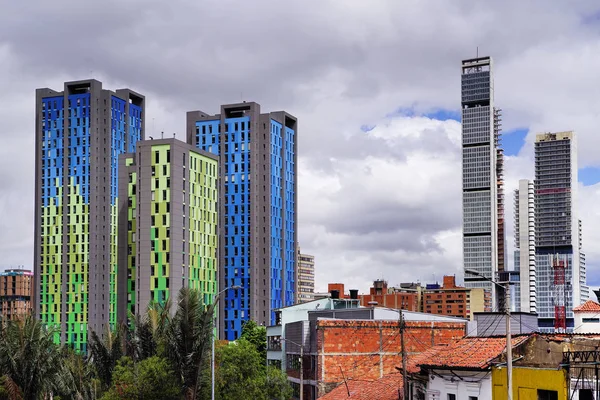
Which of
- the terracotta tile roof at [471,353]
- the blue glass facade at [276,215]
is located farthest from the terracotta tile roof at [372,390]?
the blue glass facade at [276,215]

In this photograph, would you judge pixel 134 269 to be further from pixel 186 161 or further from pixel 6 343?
pixel 6 343

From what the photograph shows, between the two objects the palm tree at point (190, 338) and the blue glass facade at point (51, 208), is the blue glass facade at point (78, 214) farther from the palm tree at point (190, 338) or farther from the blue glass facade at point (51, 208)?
the palm tree at point (190, 338)

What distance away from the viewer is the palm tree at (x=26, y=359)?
44.4 meters

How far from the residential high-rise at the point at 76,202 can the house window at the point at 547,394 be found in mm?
155633

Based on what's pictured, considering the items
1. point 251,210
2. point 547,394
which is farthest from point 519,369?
point 251,210

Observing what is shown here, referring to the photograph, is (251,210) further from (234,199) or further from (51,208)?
(51,208)

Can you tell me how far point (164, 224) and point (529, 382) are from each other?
416ft

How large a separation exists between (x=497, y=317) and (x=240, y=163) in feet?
462

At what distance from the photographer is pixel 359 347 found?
215ft

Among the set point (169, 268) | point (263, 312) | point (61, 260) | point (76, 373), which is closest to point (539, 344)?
point (76, 373)

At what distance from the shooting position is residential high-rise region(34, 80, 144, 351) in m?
183

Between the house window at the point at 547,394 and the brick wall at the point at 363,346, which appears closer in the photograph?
the house window at the point at 547,394

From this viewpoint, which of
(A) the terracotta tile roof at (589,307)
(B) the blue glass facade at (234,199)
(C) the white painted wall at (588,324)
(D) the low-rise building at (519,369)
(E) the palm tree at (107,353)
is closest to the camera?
(D) the low-rise building at (519,369)

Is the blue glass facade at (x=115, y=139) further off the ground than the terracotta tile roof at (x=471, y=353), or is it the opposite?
the blue glass facade at (x=115, y=139)
